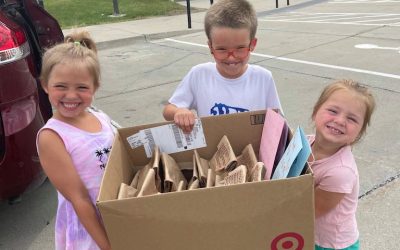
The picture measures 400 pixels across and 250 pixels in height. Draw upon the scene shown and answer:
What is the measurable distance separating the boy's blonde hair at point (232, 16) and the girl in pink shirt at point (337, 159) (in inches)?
16.4

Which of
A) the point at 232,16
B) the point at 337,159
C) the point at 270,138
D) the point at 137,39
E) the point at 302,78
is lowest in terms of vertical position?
the point at 302,78

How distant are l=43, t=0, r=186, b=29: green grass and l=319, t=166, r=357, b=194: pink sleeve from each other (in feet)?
36.9

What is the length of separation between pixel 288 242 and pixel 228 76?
3.21 feet

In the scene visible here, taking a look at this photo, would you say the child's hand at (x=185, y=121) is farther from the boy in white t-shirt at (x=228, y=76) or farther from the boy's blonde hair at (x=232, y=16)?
the boy's blonde hair at (x=232, y=16)

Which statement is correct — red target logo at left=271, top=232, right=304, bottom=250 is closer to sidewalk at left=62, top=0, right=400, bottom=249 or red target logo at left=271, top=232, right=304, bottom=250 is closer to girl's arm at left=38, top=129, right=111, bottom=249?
girl's arm at left=38, top=129, right=111, bottom=249

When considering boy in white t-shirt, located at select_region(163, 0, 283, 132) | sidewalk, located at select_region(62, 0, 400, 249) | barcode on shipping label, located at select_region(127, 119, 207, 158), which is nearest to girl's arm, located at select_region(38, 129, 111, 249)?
barcode on shipping label, located at select_region(127, 119, 207, 158)

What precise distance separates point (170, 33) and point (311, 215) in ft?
31.0

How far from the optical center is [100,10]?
14688 millimetres

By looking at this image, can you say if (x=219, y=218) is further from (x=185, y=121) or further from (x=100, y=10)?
(x=100, y=10)

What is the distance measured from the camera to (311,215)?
110 centimetres

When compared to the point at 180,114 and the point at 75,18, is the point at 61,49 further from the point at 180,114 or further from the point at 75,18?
the point at 75,18

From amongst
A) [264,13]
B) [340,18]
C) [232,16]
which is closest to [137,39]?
[340,18]

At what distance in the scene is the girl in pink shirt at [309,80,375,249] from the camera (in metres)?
1.45

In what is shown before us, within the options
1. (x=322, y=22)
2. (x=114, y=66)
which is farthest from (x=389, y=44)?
(x=114, y=66)
